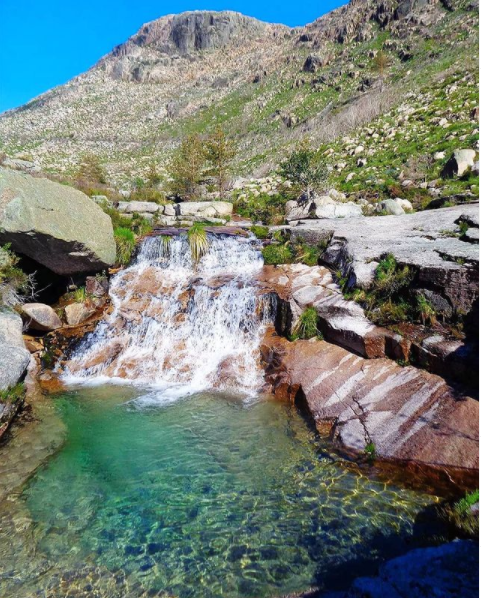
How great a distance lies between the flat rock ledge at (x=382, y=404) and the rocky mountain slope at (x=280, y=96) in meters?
18.9

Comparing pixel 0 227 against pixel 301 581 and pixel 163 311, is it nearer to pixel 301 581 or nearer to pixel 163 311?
pixel 163 311

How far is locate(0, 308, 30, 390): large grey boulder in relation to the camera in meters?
7.71

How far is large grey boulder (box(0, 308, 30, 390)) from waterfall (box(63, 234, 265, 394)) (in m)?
2.10

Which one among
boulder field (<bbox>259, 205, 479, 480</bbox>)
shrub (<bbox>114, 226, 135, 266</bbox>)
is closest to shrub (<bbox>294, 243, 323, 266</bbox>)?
boulder field (<bbox>259, 205, 479, 480</bbox>)

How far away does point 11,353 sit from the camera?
8.17m

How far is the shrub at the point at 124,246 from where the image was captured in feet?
47.3

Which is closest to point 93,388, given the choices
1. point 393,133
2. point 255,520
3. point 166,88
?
point 255,520

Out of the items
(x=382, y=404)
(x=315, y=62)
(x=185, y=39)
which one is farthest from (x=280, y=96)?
(x=185, y=39)

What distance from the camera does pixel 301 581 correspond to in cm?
432

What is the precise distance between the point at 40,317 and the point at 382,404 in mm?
9945

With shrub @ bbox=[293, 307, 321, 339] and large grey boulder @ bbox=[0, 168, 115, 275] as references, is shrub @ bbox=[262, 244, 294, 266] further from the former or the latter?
large grey boulder @ bbox=[0, 168, 115, 275]

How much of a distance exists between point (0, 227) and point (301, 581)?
10533 mm

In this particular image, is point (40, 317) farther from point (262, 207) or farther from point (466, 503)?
point (262, 207)

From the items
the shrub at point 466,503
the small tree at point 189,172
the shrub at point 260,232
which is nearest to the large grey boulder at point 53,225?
the shrub at point 260,232
